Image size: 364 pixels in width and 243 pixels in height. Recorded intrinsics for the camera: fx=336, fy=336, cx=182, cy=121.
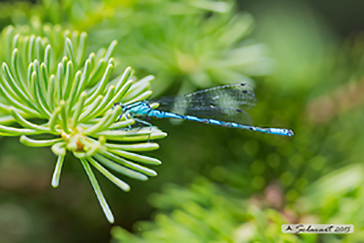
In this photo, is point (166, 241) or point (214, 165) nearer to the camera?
point (166, 241)

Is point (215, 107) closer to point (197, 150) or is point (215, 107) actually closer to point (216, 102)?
point (216, 102)

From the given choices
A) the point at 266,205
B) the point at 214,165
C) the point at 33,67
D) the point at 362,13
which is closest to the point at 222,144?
the point at 214,165

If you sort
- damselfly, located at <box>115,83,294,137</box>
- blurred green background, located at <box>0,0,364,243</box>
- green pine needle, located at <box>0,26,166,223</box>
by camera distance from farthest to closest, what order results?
damselfly, located at <box>115,83,294,137</box>, blurred green background, located at <box>0,0,364,243</box>, green pine needle, located at <box>0,26,166,223</box>

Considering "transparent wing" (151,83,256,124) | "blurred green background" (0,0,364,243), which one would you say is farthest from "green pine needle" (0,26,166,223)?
"transparent wing" (151,83,256,124)

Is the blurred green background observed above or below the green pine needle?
above

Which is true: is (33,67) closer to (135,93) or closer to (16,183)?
(135,93)

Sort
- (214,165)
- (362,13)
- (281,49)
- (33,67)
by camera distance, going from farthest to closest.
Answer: (362,13) < (281,49) < (214,165) < (33,67)

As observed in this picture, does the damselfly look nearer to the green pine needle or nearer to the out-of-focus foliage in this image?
the out-of-focus foliage
